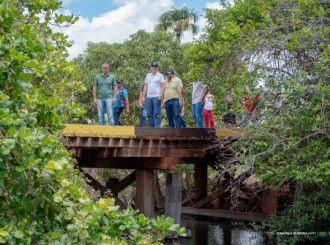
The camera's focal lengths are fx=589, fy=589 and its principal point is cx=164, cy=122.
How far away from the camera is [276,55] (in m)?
9.83

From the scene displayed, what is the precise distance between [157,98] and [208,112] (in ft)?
4.83

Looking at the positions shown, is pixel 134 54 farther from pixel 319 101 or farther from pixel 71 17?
pixel 71 17

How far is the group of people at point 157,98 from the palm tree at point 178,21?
1709 centimetres

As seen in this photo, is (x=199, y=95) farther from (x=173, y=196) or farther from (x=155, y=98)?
(x=173, y=196)

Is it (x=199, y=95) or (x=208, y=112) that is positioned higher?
(x=199, y=95)

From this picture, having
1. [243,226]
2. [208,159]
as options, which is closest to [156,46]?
[208,159]

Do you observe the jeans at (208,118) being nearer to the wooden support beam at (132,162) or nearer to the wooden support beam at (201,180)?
the wooden support beam at (132,162)

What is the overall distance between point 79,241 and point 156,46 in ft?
66.2

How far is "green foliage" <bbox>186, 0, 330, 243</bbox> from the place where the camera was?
29.2 feet

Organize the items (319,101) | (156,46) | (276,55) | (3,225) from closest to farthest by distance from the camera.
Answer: (3,225), (319,101), (276,55), (156,46)

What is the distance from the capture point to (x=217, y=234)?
15.5 metres

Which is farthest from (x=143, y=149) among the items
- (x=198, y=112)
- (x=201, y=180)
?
(x=201, y=180)

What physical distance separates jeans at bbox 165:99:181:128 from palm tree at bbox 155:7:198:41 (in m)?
17.2

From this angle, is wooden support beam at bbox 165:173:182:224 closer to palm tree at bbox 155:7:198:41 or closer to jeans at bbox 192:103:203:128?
jeans at bbox 192:103:203:128
